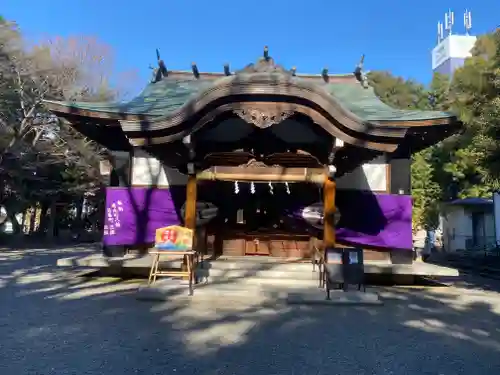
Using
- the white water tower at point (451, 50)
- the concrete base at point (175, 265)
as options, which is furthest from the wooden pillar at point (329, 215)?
the white water tower at point (451, 50)

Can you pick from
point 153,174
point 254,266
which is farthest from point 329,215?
point 153,174

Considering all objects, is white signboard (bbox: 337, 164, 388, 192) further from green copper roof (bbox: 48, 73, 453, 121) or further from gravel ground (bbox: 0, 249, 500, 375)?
gravel ground (bbox: 0, 249, 500, 375)

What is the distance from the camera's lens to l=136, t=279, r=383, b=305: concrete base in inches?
275

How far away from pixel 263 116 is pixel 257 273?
11.6ft

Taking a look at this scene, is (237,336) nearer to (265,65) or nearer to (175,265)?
(175,265)

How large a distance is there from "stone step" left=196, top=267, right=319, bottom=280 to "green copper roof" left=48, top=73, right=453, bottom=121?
11.7ft

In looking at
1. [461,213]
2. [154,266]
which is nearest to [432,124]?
[154,266]

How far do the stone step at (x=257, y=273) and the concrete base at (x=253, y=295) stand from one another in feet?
2.82

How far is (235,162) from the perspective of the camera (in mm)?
8328

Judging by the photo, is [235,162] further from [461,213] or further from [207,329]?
[461,213]

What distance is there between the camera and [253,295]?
7.37 metres

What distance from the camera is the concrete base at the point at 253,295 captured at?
22.9 ft

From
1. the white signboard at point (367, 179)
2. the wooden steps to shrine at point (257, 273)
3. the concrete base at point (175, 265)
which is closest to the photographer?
the wooden steps to shrine at point (257, 273)

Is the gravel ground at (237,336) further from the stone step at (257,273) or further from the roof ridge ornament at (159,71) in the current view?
the roof ridge ornament at (159,71)
